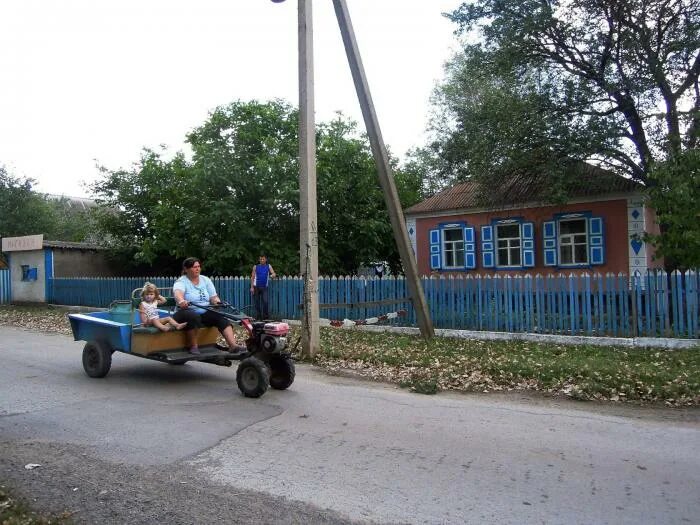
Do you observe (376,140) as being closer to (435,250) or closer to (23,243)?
(435,250)

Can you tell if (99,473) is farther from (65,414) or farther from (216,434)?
(65,414)

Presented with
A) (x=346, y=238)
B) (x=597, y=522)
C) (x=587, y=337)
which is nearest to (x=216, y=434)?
(x=597, y=522)

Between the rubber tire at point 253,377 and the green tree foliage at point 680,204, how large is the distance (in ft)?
29.1

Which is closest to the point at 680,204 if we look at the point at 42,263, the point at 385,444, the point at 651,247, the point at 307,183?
the point at 651,247

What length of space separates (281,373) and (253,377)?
61 cm

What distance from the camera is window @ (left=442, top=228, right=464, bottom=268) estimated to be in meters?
21.6

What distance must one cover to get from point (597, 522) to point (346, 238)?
17.8 m

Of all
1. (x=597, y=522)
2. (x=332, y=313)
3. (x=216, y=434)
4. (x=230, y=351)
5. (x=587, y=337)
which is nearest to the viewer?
(x=597, y=522)

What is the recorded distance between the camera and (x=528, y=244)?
19.7m

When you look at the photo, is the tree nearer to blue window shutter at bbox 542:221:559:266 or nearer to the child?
blue window shutter at bbox 542:221:559:266

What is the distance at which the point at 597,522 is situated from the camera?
12.1 ft

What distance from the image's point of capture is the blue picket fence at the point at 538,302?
1114 cm

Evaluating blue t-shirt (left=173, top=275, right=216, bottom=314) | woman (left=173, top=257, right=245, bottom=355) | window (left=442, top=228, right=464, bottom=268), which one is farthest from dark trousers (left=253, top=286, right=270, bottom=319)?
window (left=442, top=228, right=464, bottom=268)

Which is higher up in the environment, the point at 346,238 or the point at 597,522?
the point at 346,238
